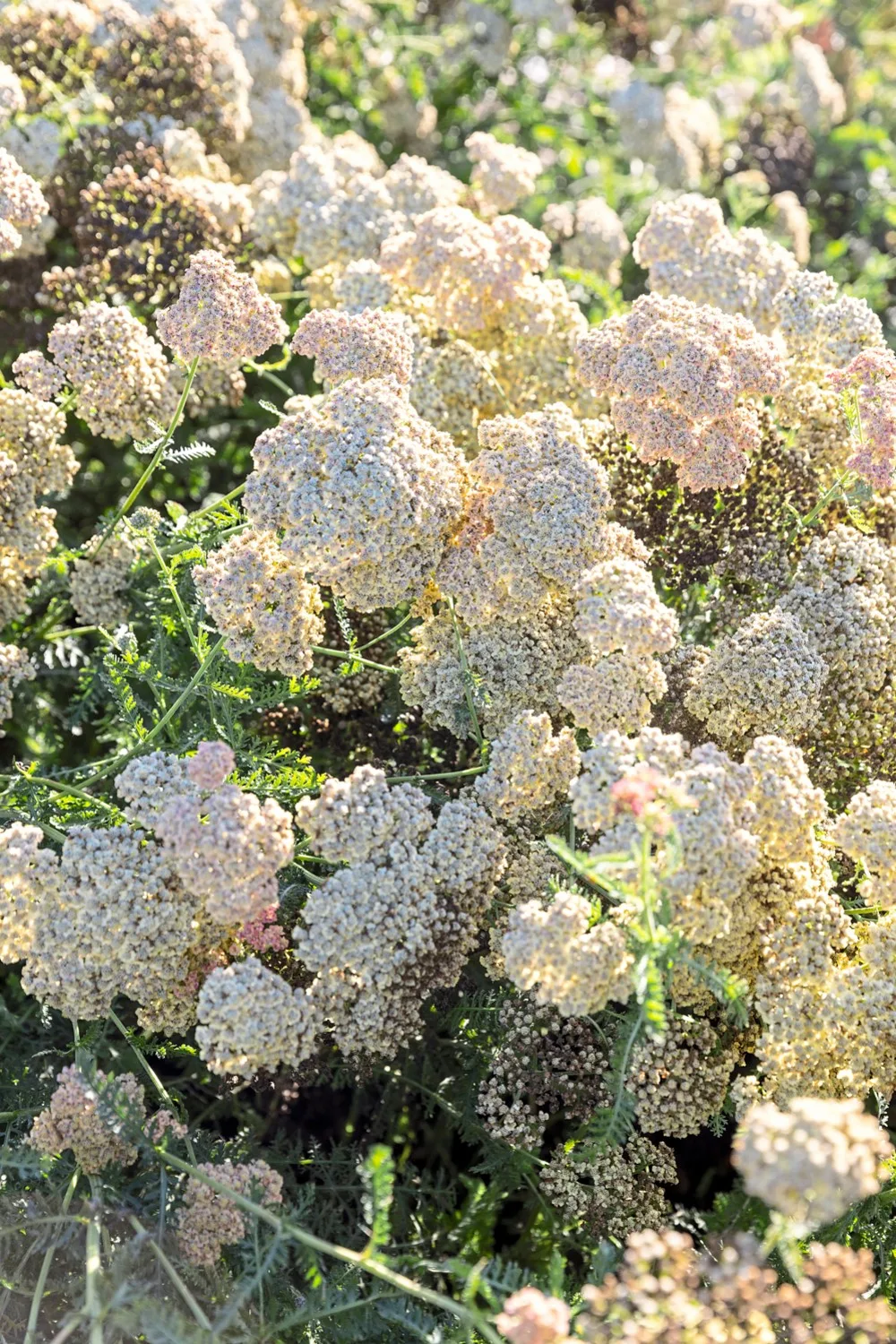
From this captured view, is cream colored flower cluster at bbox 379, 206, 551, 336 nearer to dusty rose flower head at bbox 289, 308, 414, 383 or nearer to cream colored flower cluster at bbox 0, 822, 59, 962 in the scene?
dusty rose flower head at bbox 289, 308, 414, 383

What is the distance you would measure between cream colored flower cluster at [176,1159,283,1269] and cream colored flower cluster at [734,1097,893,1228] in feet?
3.63

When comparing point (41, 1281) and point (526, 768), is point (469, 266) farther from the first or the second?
point (41, 1281)

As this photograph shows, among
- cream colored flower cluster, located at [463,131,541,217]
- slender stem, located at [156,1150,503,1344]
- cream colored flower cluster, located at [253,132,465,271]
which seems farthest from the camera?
cream colored flower cluster, located at [463,131,541,217]

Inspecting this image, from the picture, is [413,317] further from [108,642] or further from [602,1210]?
[602,1210]

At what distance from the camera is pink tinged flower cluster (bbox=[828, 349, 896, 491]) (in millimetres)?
3104

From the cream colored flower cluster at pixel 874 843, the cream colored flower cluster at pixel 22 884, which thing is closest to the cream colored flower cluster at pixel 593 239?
the cream colored flower cluster at pixel 874 843

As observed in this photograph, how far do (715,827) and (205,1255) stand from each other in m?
1.39

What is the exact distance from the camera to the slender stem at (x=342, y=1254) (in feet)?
7.16

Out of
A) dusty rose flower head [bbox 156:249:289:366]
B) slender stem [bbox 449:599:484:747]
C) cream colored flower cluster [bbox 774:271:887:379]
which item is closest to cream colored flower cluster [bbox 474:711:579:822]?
slender stem [bbox 449:599:484:747]

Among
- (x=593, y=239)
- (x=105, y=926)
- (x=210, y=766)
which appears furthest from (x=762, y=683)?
(x=593, y=239)

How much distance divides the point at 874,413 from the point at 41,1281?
2741 millimetres

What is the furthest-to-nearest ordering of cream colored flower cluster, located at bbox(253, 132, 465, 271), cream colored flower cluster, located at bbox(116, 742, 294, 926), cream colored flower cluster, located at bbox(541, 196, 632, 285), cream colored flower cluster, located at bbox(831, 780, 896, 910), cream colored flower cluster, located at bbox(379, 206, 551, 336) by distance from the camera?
cream colored flower cluster, located at bbox(541, 196, 632, 285), cream colored flower cluster, located at bbox(253, 132, 465, 271), cream colored flower cluster, located at bbox(379, 206, 551, 336), cream colored flower cluster, located at bbox(831, 780, 896, 910), cream colored flower cluster, located at bbox(116, 742, 294, 926)

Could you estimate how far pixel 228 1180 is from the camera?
2.63m

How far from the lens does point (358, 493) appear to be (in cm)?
281
